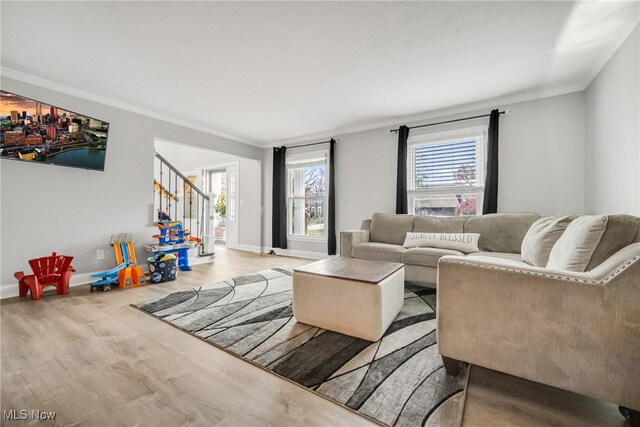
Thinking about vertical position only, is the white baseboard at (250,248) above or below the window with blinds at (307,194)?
below

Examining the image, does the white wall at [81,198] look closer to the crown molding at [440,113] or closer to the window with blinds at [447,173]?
the crown molding at [440,113]

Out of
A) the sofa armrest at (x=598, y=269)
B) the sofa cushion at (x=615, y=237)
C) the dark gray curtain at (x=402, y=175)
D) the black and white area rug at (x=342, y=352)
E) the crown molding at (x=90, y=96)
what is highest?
the crown molding at (x=90, y=96)

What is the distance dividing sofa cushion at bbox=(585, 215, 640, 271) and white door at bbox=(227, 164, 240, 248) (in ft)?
20.2

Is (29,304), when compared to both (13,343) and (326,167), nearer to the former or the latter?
(13,343)

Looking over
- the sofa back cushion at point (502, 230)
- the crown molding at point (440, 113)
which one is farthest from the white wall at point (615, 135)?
the sofa back cushion at point (502, 230)

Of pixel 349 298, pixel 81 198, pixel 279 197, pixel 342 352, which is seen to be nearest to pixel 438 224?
pixel 349 298

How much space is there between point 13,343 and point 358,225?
414cm

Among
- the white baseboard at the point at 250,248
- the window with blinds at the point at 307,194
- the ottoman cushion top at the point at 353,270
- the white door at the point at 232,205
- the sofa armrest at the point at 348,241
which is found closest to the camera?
the ottoman cushion top at the point at 353,270

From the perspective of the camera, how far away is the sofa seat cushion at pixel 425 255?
2.97m

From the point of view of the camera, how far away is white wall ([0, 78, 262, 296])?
9.45ft

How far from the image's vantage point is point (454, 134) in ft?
13.0

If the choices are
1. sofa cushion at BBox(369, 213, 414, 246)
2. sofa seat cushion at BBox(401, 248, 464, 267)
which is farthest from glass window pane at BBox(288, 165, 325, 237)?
sofa seat cushion at BBox(401, 248, 464, 267)

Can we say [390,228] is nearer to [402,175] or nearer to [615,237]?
[402,175]

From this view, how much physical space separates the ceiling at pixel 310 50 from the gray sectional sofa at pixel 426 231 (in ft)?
5.27
